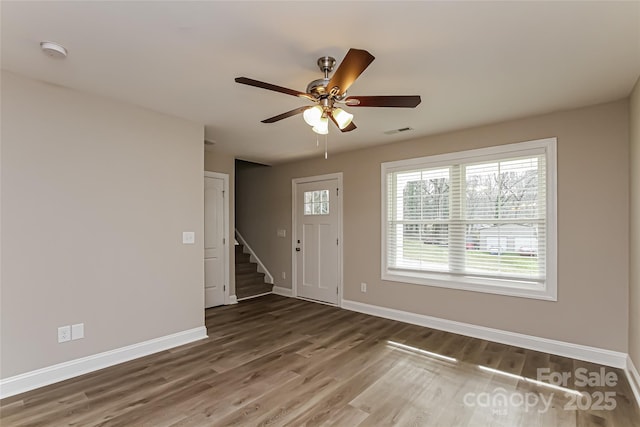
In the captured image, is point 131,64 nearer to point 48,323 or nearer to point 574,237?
point 48,323

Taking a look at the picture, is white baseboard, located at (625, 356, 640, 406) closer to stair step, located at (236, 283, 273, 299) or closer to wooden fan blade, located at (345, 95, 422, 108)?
wooden fan blade, located at (345, 95, 422, 108)

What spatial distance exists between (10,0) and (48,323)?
7.61ft

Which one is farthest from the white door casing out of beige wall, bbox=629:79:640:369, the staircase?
beige wall, bbox=629:79:640:369

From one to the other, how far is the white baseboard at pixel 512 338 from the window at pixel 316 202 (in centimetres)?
172

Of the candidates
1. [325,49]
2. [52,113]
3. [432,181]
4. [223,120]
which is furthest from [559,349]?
[52,113]

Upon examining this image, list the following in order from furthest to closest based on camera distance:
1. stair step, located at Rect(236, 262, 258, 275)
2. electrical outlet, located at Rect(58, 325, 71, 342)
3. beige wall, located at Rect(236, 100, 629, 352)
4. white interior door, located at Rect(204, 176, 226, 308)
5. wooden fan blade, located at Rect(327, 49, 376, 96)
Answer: stair step, located at Rect(236, 262, 258, 275) < white interior door, located at Rect(204, 176, 226, 308) < beige wall, located at Rect(236, 100, 629, 352) < electrical outlet, located at Rect(58, 325, 71, 342) < wooden fan blade, located at Rect(327, 49, 376, 96)

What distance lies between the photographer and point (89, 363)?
9.07ft

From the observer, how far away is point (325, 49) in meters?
2.05

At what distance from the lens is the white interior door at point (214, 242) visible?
4.86 metres

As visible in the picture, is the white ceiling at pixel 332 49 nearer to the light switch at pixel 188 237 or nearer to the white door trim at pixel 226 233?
the light switch at pixel 188 237

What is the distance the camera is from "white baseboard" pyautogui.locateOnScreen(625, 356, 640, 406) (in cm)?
240

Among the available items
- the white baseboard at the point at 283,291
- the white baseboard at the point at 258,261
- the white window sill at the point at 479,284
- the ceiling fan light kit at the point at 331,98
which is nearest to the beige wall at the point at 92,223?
the ceiling fan light kit at the point at 331,98

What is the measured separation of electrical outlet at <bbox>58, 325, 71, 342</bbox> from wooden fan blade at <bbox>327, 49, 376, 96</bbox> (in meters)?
2.93

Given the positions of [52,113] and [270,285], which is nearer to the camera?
[52,113]
